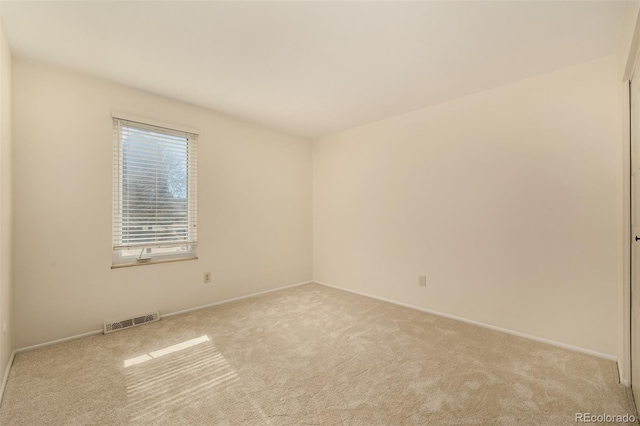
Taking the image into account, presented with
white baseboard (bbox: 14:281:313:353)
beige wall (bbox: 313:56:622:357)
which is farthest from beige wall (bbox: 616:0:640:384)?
white baseboard (bbox: 14:281:313:353)

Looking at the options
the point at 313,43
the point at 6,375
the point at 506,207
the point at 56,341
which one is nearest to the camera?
the point at 6,375

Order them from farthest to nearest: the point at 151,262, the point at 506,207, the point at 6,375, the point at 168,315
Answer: the point at 168,315 → the point at 151,262 → the point at 506,207 → the point at 6,375

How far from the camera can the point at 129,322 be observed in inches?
111

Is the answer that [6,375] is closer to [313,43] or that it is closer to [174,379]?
[174,379]

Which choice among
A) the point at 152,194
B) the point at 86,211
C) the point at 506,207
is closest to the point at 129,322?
the point at 86,211

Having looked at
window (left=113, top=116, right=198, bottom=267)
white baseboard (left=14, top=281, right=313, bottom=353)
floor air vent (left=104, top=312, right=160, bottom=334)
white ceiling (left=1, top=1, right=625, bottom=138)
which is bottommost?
white baseboard (left=14, top=281, right=313, bottom=353)

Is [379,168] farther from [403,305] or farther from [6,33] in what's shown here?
[6,33]

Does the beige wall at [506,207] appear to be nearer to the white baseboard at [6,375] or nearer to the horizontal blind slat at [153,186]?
the horizontal blind slat at [153,186]

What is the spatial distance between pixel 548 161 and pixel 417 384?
2.25 metres

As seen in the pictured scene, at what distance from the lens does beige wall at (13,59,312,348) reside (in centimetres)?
237

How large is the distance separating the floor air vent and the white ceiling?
2396 millimetres

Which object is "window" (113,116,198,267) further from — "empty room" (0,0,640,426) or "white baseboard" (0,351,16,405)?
"white baseboard" (0,351,16,405)

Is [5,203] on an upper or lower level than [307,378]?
upper

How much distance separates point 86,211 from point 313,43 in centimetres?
257
